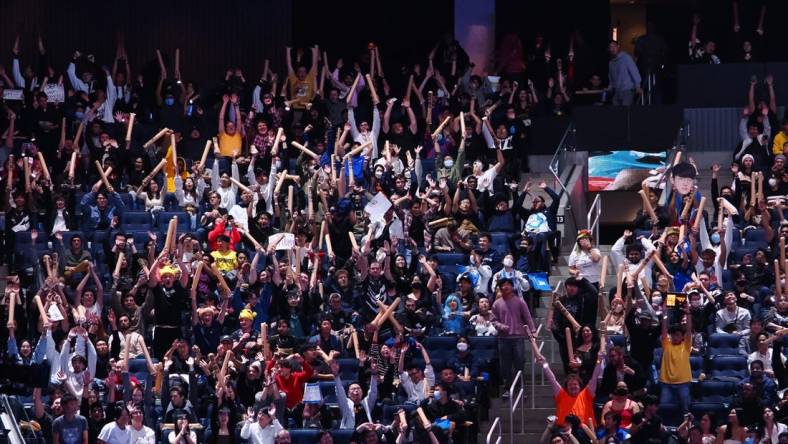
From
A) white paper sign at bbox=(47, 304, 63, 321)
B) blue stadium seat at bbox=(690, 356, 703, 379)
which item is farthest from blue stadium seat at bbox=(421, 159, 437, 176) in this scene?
white paper sign at bbox=(47, 304, 63, 321)

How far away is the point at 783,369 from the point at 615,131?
7728 millimetres

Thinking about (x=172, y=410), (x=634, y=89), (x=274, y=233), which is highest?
(x=634, y=89)

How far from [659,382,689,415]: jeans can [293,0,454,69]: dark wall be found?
36.8 feet

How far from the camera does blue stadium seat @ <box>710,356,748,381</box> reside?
73.4ft

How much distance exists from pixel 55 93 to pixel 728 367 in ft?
38.3

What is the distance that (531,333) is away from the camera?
22.5 m

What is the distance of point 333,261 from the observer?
2453 centimetres

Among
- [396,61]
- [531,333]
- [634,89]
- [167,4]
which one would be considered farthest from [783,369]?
[167,4]

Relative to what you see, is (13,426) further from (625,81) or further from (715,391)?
(625,81)

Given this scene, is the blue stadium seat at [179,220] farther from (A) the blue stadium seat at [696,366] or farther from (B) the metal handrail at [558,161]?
(A) the blue stadium seat at [696,366]

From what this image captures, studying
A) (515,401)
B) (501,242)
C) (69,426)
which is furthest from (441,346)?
(69,426)

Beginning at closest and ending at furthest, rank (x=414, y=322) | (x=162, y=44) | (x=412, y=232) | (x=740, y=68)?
(x=414, y=322)
(x=412, y=232)
(x=740, y=68)
(x=162, y=44)

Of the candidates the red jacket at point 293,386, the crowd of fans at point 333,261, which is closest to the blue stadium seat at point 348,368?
the crowd of fans at point 333,261

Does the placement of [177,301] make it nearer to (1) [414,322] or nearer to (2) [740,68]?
(1) [414,322]
